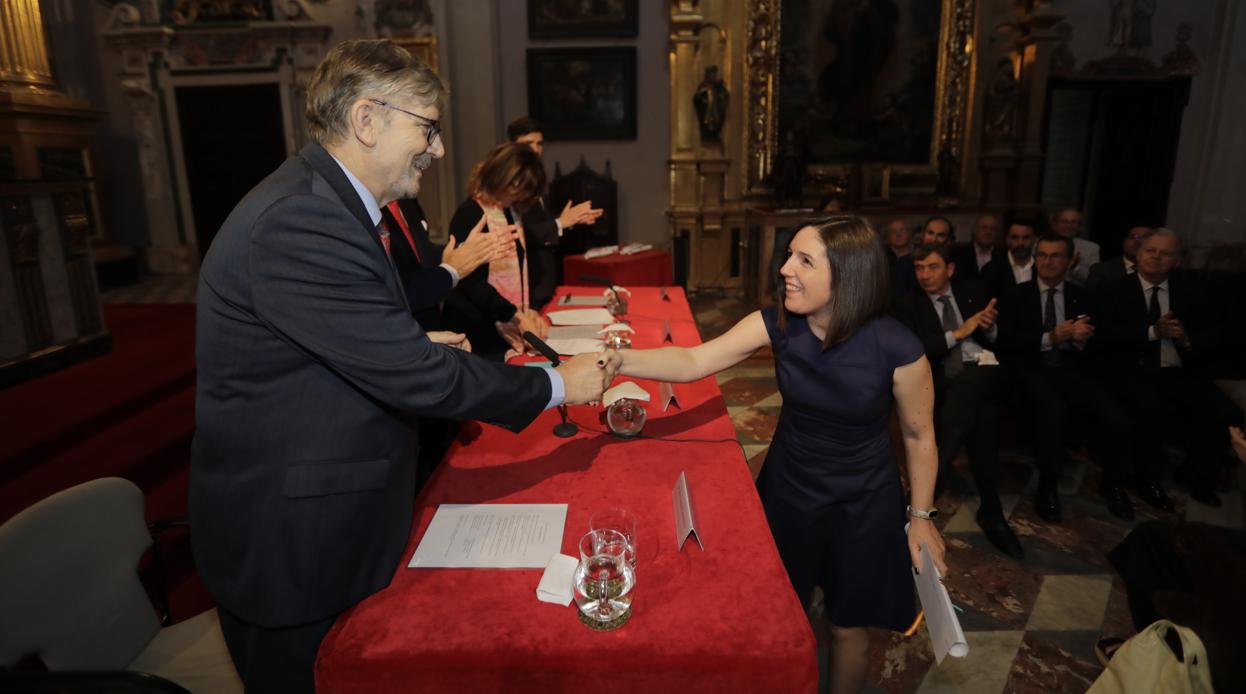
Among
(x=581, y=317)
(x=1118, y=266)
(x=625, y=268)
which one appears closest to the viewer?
(x=581, y=317)

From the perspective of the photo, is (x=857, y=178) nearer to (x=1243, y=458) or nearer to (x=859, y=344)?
(x=1243, y=458)

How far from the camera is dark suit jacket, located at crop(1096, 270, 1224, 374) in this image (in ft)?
13.7

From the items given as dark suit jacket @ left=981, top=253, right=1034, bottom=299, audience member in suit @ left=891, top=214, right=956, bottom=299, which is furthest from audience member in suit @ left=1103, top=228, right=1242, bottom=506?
audience member in suit @ left=891, top=214, right=956, bottom=299

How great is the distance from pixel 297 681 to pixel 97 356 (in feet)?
14.1

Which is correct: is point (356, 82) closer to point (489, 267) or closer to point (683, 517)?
point (683, 517)

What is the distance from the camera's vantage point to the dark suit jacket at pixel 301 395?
4.34ft

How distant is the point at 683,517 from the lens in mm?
1707

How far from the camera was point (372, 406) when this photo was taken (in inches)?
57.4

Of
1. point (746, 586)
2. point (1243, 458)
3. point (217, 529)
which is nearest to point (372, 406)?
point (217, 529)

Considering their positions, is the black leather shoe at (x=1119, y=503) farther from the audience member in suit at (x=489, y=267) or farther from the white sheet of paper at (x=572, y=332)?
the audience member in suit at (x=489, y=267)

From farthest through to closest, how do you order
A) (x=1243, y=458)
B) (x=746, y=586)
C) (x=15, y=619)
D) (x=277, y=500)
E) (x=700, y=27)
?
(x=700, y=27), (x=1243, y=458), (x=15, y=619), (x=746, y=586), (x=277, y=500)

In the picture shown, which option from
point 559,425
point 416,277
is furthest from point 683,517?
point 416,277

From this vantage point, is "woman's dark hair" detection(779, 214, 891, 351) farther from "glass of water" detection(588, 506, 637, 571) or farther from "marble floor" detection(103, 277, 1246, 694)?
"marble floor" detection(103, 277, 1246, 694)

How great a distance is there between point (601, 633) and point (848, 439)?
104 centimetres
